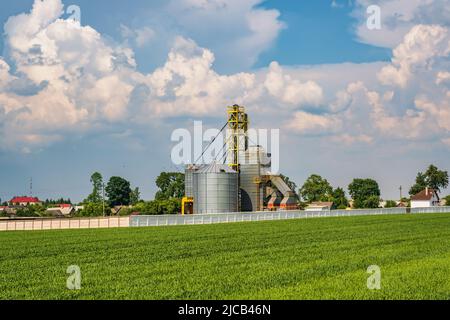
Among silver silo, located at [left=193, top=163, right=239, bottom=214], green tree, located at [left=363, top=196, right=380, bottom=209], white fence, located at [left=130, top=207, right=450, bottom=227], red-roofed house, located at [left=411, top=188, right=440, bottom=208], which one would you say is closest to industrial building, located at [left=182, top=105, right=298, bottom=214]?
silver silo, located at [left=193, top=163, right=239, bottom=214]

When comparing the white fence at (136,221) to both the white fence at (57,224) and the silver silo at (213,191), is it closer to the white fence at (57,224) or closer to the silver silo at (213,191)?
the white fence at (57,224)

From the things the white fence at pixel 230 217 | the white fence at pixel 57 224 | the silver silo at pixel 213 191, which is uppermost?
the silver silo at pixel 213 191

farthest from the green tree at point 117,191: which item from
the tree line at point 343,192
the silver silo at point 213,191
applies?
the silver silo at point 213,191

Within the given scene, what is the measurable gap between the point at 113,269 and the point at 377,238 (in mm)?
15919

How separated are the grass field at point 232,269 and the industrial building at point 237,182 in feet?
167

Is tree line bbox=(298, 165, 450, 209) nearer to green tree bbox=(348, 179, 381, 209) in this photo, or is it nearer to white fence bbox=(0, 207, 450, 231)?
green tree bbox=(348, 179, 381, 209)

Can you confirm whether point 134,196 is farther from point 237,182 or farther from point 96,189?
point 237,182

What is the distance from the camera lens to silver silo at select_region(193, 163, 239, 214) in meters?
79.8

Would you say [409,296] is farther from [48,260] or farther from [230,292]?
[48,260]

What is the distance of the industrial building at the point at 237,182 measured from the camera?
80.1 meters

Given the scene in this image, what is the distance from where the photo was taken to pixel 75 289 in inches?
581

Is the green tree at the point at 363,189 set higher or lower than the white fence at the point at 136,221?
higher

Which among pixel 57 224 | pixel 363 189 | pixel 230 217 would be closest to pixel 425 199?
pixel 363 189
